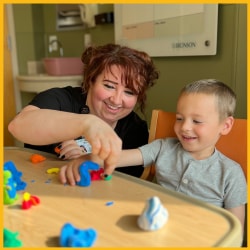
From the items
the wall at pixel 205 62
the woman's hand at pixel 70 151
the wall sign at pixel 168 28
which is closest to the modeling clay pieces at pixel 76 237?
the woman's hand at pixel 70 151

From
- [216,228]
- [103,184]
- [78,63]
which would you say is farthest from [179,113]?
[78,63]

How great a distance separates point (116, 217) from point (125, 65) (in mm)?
728

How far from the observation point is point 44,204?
0.70 metres

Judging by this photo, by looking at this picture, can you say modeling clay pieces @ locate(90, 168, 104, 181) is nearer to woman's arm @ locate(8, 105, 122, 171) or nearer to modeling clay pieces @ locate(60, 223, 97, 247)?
woman's arm @ locate(8, 105, 122, 171)

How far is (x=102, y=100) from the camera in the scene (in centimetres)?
129

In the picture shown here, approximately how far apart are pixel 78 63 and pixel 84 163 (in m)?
2.41

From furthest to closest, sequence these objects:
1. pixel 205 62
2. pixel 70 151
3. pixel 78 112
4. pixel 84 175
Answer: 1. pixel 205 62
2. pixel 78 112
3. pixel 70 151
4. pixel 84 175

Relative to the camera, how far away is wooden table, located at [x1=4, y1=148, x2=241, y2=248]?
0.56m

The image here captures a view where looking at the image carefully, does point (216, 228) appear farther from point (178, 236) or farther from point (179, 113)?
point (179, 113)

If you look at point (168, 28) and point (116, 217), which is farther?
point (168, 28)

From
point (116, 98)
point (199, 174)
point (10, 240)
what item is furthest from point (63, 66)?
point (10, 240)

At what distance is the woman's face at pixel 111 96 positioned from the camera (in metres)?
1.24

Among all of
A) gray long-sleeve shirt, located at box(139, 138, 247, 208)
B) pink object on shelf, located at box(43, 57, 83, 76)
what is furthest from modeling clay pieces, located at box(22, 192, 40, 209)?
pink object on shelf, located at box(43, 57, 83, 76)

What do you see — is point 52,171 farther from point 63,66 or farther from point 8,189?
point 63,66
